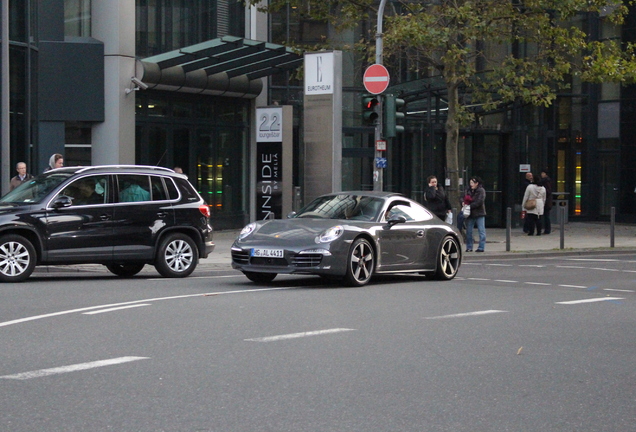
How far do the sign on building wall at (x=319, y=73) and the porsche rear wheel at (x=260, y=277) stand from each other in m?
8.71

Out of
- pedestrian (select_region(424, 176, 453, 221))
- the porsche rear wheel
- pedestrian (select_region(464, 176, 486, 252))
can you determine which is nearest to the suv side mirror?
the porsche rear wheel

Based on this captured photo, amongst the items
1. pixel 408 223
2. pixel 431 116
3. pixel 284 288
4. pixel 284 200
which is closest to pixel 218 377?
pixel 284 288

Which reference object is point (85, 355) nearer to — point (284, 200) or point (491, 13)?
point (284, 200)

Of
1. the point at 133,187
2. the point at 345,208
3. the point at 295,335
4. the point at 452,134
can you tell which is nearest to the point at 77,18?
the point at 452,134

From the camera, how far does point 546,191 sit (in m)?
31.2

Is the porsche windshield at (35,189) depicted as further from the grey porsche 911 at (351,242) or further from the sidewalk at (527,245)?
the grey porsche 911 at (351,242)

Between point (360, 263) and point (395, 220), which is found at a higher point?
point (395, 220)

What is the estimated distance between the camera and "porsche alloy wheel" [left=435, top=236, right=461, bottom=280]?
16328 millimetres

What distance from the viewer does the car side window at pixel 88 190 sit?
50.5 ft

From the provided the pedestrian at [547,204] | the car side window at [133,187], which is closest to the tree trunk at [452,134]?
the pedestrian at [547,204]

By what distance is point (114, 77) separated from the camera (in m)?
25.7

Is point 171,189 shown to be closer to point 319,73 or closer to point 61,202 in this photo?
point 61,202

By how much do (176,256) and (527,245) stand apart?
12.1 meters

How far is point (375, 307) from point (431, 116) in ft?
64.6
